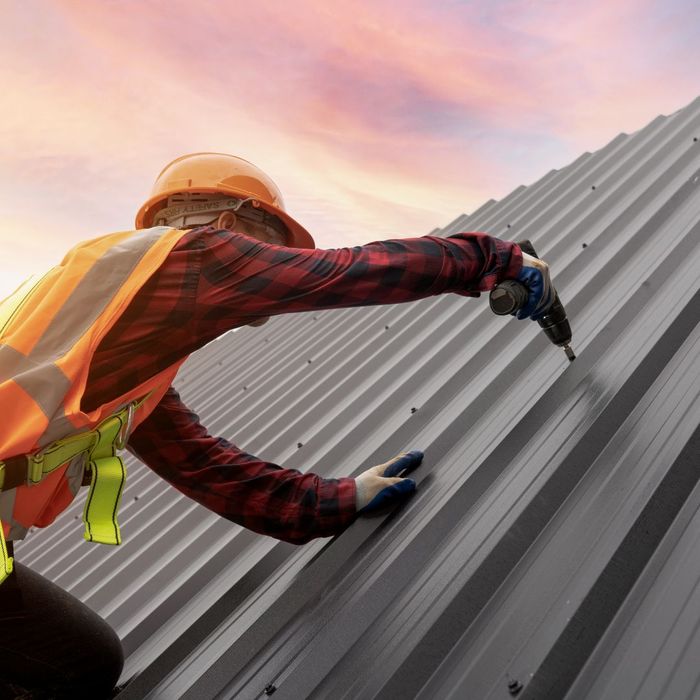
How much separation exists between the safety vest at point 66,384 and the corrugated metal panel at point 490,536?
1.99ft

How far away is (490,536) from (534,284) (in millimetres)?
708

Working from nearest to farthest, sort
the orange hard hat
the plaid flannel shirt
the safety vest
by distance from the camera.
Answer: the safety vest → the plaid flannel shirt → the orange hard hat

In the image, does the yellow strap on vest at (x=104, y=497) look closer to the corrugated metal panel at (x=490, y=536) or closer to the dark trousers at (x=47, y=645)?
the dark trousers at (x=47, y=645)

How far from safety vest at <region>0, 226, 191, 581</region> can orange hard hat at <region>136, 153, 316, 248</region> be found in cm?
66

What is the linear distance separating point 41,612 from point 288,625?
71cm

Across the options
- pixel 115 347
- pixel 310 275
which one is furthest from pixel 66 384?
pixel 310 275

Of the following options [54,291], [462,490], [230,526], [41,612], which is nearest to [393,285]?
[462,490]

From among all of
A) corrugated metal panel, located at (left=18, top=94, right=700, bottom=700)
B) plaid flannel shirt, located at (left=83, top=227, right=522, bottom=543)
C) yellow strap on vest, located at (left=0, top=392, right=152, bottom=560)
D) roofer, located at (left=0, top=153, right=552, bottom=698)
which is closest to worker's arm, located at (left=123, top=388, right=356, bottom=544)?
roofer, located at (left=0, top=153, right=552, bottom=698)

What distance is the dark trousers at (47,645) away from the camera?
183 cm

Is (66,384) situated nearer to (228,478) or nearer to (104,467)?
(104,467)

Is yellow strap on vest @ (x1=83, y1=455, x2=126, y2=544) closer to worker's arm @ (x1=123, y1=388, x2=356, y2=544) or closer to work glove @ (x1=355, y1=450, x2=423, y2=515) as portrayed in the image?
worker's arm @ (x1=123, y1=388, x2=356, y2=544)

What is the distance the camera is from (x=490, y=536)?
5.17 feet

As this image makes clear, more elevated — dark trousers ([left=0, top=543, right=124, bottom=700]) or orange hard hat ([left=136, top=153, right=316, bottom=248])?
orange hard hat ([left=136, top=153, right=316, bottom=248])

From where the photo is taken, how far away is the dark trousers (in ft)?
5.99
